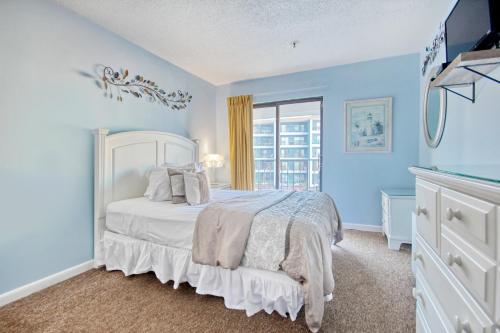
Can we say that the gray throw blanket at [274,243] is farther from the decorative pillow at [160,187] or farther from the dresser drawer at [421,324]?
the decorative pillow at [160,187]

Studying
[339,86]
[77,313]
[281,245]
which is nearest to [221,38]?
[339,86]

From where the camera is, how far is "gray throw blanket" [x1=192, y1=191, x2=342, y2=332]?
1452 mm

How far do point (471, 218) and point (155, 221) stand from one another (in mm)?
2112

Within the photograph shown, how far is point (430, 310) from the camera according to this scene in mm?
985

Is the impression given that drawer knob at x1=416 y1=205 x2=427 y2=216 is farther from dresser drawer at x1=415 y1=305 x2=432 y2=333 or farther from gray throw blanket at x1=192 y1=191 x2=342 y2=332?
gray throw blanket at x1=192 y1=191 x2=342 y2=332

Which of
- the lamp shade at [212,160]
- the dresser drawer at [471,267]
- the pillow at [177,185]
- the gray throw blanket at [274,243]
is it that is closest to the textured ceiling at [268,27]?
the lamp shade at [212,160]

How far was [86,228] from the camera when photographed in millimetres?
2404

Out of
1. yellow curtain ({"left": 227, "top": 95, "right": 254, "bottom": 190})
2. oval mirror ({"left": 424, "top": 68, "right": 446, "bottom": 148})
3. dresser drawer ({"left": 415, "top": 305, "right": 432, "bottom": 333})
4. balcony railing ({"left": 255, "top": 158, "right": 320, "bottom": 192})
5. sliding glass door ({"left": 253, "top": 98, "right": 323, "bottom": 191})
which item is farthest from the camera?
balcony railing ({"left": 255, "top": 158, "right": 320, "bottom": 192})

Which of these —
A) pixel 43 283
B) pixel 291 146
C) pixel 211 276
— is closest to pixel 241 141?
pixel 291 146

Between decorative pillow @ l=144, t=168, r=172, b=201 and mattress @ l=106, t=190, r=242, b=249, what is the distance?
9 cm

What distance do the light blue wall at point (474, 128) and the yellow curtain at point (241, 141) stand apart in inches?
111

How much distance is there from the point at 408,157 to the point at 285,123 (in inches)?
94.9

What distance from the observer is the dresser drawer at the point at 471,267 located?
0.56 meters

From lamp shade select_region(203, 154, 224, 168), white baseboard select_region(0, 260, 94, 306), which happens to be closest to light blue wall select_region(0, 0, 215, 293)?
white baseboard select_region(0, 260, 94, 306)
